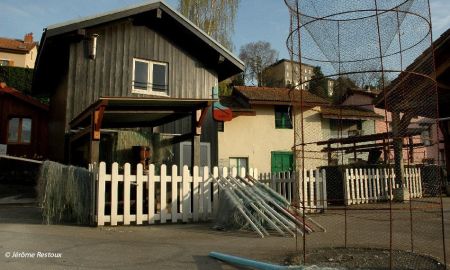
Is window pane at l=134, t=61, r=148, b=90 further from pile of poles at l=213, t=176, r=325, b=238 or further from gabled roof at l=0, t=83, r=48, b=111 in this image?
gabled roof at l=0, t=83, r=48, b=111

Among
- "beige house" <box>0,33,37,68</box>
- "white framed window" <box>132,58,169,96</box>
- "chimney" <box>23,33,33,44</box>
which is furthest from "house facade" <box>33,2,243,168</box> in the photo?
"chimney" <box>23,33,33,44</box>

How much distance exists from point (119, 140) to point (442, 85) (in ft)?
29.7

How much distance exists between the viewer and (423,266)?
4660 mm

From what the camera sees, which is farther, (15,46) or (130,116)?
(15,46)

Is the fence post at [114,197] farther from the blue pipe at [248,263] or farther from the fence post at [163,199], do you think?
the blue pipe at [248,263]

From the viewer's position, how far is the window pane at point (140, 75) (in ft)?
49.2

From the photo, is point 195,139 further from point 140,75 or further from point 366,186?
point 366,186

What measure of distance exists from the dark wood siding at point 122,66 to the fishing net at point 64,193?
5899 mm

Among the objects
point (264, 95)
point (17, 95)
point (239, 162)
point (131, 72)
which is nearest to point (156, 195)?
point (131, 72)

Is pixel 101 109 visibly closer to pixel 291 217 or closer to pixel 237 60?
pixel 291 217

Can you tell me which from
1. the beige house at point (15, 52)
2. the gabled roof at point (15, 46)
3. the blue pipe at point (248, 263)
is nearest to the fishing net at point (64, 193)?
the blue pipe at point (248, 263)

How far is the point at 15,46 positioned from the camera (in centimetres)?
4666

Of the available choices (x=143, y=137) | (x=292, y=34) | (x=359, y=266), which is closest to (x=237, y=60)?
(x=143, y=137)

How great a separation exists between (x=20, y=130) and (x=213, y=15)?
1604 cm
